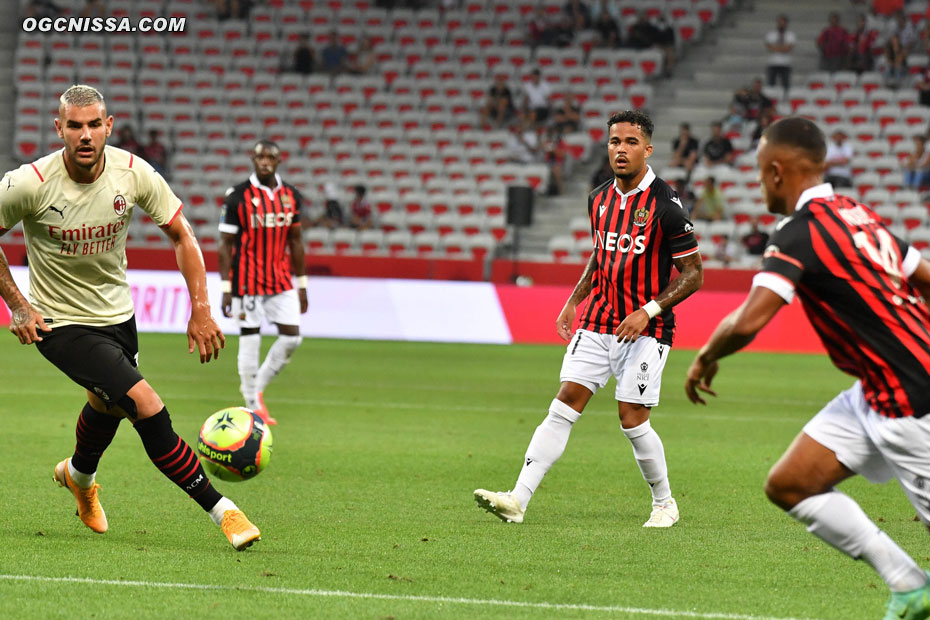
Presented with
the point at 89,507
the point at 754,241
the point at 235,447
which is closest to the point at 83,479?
the point at 89,507

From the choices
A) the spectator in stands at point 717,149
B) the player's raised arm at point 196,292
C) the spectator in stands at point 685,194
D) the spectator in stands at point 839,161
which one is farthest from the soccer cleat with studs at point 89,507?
the spectator in stands at point 717,149

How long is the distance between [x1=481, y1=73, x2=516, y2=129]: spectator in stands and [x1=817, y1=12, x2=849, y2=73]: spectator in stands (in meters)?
6.90

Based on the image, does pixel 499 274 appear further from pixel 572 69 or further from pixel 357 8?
pixel 357 8

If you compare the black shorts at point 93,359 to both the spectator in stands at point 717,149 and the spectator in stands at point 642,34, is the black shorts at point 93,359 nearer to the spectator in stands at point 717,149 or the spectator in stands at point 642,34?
the spectator in stands at point 717,149

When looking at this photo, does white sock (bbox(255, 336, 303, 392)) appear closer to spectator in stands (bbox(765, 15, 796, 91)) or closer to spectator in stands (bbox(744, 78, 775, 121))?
spectator in stands (bbox(744, 78, 775, 121))

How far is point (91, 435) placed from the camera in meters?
6.70

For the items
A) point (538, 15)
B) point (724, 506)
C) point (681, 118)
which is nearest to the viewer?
point (724, 506)

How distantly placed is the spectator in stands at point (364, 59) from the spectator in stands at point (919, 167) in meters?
12.6

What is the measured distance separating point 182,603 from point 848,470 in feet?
8.92

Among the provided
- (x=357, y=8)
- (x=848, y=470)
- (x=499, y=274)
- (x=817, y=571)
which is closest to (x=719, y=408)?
(x=817, y=571)

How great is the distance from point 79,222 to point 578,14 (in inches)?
971

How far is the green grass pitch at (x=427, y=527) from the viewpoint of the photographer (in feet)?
17.4

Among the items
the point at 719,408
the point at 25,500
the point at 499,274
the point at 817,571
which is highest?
the point at 817,571

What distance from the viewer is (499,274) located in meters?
23.4
